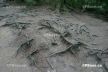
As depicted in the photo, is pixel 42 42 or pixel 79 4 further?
pixel 79 4

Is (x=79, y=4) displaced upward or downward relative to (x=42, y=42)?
upward

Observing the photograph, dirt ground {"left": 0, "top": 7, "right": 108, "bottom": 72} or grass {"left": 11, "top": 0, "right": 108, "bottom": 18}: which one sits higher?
grass {"left": 11, "top": 0, "right": 108, "bottom": 18}

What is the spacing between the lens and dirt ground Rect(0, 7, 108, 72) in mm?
4066

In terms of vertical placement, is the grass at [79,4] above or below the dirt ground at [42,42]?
above

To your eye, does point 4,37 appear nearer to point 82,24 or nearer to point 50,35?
point 50,35

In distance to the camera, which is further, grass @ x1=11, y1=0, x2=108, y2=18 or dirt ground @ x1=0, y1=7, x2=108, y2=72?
grass @ x1=11, y1=0, x2=108, y2=18

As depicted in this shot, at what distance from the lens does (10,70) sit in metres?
3.97

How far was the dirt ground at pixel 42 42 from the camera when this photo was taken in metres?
4.07

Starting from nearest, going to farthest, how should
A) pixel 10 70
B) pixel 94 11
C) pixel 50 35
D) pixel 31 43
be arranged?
pixel 10 70 → pixel 31 43 → pixel 50 35 → pixel 94 11

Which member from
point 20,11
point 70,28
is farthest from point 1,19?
point 70,28

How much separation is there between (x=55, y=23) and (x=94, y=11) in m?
1.89

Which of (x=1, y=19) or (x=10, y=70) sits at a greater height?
(x=1, y=19)

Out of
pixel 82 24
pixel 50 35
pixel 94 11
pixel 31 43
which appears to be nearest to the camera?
pixel 31 43

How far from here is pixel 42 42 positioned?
4.63 meters
